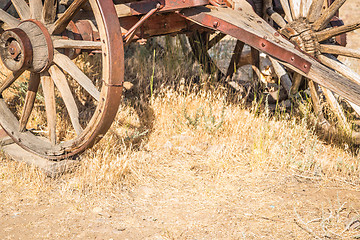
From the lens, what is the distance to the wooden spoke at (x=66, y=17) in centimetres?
266

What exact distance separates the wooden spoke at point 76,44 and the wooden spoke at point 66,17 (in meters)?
0.08

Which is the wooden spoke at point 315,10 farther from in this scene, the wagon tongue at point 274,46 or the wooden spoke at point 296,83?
the wooden spoke at point 296,83

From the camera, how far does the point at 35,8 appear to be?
287 cm

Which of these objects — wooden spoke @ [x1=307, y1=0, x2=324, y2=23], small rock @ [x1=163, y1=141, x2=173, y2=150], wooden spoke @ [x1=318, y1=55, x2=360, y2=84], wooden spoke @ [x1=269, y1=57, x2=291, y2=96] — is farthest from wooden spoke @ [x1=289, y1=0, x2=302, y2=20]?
small rock @ [x1=163, y1=141, x2=173, y2=150]

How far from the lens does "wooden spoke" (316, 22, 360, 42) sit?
9.48 feet

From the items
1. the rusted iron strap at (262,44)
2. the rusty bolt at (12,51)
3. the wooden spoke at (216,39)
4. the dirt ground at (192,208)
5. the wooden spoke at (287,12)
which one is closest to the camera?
the dirt ground at (192,208)

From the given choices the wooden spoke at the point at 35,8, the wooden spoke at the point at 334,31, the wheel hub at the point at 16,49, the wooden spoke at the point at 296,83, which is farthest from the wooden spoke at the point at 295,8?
the wheel hub at the point at 16,49

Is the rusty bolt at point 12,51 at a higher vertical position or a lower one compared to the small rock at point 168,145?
higher

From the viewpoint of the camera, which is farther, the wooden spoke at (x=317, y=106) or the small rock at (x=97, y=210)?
the wooden spoke at (x=317, y=106)

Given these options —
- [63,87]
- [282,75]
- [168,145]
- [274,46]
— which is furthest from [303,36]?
[63,87]

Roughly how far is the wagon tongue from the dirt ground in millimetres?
731

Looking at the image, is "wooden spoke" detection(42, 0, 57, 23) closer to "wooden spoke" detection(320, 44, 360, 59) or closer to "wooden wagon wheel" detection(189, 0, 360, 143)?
"wooden wagon wheel" detection(189, 0, 360, 143)

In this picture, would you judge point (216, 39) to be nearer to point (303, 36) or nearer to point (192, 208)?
point (303, 36)

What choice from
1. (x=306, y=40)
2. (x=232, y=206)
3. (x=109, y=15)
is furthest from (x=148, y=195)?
(x=306, y=40)
